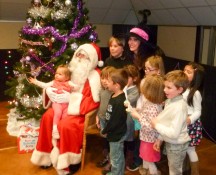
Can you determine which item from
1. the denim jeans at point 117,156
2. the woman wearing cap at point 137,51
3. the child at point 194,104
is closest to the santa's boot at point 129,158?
the woman wearing cap at point 137,51

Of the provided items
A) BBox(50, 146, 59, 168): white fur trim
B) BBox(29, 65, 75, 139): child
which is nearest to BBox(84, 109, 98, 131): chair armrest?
BBox(29, 65, 75, 139): child

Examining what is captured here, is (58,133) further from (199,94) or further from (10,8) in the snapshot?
(10,8)

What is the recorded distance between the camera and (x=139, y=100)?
101 inches

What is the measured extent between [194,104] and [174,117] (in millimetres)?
444

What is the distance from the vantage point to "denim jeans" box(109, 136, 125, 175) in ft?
8.13

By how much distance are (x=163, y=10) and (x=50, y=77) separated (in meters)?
1.93

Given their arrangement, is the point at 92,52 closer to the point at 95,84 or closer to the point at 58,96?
the point at 95,84

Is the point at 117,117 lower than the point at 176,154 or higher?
higher

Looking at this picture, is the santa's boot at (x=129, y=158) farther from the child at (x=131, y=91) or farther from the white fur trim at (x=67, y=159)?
the white fur trim at (x=67, y=159)

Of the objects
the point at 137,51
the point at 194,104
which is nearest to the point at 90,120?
the point at 137,51

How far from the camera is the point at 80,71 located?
2.91 metres

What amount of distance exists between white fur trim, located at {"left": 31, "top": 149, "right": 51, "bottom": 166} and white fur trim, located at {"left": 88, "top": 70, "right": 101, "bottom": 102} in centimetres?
73

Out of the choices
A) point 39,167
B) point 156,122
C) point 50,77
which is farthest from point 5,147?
point 156,122

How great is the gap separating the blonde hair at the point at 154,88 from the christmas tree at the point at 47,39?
4.04 feet
